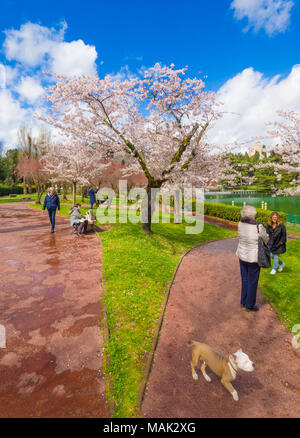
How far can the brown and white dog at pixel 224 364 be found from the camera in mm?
2768

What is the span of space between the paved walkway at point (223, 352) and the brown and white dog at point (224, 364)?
15 cm

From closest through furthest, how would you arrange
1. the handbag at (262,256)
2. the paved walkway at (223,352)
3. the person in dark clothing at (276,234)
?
the paved walkway at (223,352)
the handbag at (262,256)
the person in dark clothing at (276,234)

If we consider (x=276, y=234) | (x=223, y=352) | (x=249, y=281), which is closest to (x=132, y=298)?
(x=223, y=352)

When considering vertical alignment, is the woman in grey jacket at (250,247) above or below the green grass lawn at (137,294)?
above

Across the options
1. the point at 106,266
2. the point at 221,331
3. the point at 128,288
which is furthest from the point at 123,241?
the point at 221,331

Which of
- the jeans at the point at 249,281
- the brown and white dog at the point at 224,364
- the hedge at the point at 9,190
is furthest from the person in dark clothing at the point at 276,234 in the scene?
the hedge at the point at 9,190

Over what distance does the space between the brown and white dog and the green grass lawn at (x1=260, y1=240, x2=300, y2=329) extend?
2.32 meters

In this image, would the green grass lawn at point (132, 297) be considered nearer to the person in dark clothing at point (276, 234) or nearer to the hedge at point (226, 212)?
the person in dark clothing at point (276, 234)

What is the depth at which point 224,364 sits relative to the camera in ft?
9.78

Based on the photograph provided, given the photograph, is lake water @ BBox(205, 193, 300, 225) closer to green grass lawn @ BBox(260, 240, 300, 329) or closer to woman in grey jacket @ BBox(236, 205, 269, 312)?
green grass lawn @ BBox(260, 240, 300, 329)

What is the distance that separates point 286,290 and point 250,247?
2593 millimetres

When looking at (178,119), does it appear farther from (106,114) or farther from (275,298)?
(275,298)

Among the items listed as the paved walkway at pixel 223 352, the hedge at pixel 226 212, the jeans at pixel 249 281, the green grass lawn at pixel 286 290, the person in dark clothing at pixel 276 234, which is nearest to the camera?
the paved walkway at pixel 223 352

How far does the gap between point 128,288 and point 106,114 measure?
27.0 ft
